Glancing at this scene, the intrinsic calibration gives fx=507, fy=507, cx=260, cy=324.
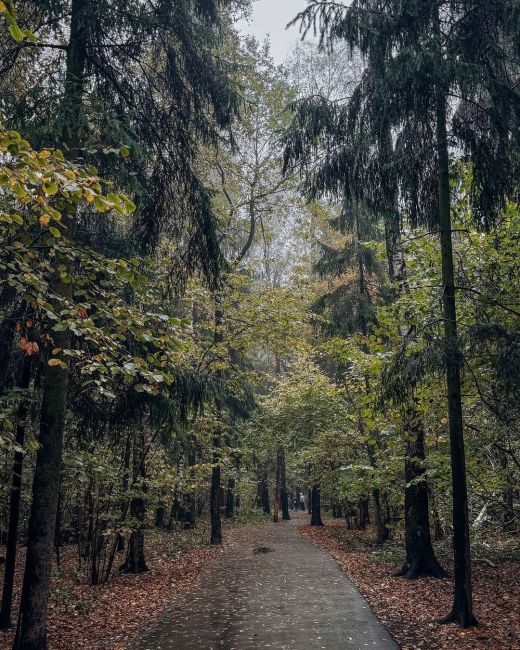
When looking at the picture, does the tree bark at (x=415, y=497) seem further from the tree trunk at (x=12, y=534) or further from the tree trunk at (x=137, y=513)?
the tree trunk at (x=12, y=534)

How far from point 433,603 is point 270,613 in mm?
2614

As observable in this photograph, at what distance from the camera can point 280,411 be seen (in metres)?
23.0

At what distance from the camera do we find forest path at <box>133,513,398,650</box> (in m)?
6.55

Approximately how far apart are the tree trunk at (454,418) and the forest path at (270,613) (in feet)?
3.57

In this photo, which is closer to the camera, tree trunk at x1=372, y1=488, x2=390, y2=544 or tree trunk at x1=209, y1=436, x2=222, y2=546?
tree trunk at x1=372, y1=488, x2=390, y2=544

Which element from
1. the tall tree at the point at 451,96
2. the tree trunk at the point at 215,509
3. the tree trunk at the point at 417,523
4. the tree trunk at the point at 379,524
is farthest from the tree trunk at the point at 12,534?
the tree trunk at the point at 379,524

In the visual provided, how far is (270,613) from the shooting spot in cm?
821

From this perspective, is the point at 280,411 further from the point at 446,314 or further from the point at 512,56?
the point at 512,56

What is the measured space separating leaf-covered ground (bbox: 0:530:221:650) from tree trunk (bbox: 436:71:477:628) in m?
4.41

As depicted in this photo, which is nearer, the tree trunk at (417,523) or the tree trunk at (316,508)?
the tree trunk at (417,523)

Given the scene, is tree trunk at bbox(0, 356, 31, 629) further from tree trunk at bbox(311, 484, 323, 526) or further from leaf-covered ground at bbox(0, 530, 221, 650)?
tree trunk at bbox(311, 484, 323, 526)

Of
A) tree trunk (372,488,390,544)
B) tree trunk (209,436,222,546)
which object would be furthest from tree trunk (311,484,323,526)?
tree trunk (209,436,222,546)

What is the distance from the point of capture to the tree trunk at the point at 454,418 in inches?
259

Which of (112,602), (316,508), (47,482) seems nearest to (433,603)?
(112,602)
